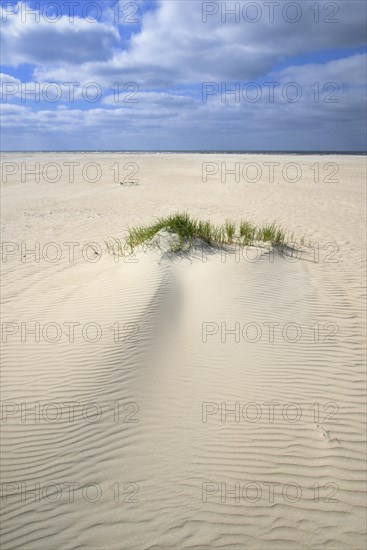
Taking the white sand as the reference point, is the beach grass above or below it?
above

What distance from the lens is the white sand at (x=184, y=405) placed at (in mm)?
2799

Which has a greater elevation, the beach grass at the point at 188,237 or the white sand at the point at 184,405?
the beach grass at the point at 188,237

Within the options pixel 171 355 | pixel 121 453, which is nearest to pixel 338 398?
pixel 171 355

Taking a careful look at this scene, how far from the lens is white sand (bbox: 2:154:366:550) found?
2799 mm

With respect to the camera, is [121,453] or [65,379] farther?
[65,379]

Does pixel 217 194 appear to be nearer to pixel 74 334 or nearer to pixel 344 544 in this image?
pixel 74 334

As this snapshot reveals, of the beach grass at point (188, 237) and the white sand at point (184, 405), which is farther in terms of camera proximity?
the beach grass at point (188, 237)

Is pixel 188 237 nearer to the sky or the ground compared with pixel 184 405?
nearer to the sky

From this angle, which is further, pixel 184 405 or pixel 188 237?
pixel 188 237

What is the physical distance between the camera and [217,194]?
19.5 meters

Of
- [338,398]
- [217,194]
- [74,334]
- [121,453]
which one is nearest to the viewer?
[121,453]

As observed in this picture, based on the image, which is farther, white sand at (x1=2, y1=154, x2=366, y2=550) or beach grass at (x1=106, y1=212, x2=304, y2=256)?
beach grass at (x1=106, y1=212, x2=304, y2=256)

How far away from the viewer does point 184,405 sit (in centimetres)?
394

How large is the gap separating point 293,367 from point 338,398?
668mm
